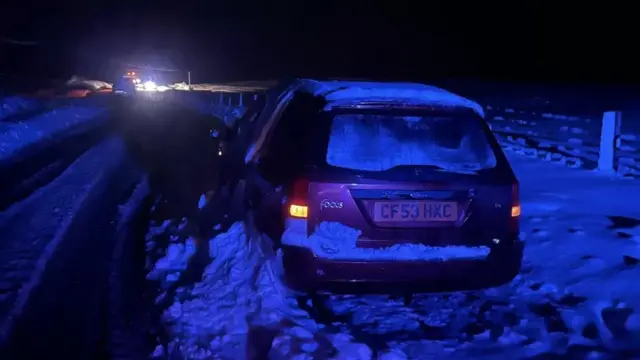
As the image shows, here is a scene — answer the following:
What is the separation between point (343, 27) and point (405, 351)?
3103 inches

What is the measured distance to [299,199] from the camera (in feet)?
15.4

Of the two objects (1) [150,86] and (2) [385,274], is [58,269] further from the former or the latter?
(1) [150,86]

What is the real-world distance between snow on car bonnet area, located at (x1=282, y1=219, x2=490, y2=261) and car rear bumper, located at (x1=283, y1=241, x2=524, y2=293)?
0.03m

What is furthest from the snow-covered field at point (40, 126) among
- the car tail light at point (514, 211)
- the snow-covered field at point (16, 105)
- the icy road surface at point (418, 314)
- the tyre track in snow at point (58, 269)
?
the car tail light at point (514, 211)

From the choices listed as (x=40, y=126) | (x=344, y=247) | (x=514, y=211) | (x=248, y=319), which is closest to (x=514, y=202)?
(x=514, y=211)

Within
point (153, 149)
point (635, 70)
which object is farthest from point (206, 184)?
point (635, 70)

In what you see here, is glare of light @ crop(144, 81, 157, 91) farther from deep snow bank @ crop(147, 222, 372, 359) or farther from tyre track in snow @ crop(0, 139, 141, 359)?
deep snow bank @ crop(147, 222, 372, 359)

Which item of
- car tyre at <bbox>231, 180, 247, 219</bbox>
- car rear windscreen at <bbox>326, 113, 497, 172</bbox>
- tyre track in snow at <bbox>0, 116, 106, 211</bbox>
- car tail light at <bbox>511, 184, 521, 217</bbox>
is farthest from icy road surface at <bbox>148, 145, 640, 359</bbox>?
tyre track in snow at <bbox>0, 116, 106, 211</bbox>

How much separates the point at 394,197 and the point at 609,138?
832 centimetres

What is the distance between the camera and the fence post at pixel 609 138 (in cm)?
1164

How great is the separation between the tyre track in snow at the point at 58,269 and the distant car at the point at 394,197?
151 cm

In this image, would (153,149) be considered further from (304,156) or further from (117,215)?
(304,156)

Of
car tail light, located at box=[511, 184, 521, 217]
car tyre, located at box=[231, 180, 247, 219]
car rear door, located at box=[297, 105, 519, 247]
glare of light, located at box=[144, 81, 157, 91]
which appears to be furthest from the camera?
glare of light, located at box=[144, 81, 157, 91]

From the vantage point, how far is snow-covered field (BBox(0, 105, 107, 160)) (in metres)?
17.1
